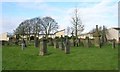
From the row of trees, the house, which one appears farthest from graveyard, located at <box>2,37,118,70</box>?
the house

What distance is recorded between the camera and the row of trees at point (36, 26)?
78.0 metres

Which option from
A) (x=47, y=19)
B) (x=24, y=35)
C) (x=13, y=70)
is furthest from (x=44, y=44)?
(x=47, y=19)

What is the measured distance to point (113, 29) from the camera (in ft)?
323

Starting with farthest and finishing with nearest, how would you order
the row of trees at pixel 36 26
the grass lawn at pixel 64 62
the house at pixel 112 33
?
the house at pixel 112 33
the row of trees at pixel 36 26
the grass lawn at pixel 64 62

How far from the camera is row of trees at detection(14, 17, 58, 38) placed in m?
78.0

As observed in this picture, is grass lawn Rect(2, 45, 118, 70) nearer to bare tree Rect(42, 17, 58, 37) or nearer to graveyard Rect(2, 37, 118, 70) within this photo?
graveyard Rect(2, 37, 118, 70)

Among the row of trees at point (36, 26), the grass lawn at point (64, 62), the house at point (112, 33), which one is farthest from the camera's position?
the house at point (112, 33)

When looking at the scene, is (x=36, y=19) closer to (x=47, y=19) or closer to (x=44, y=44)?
(x=47, y=19)

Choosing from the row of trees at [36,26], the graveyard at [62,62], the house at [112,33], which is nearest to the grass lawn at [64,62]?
the graveyard at [62,62]

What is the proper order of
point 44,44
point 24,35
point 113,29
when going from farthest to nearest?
point 113,29 → point 24,35 → point 44,44

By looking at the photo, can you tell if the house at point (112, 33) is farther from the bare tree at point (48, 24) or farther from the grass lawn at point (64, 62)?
the grass lawn at point (64, 62)

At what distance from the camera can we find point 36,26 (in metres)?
80.1

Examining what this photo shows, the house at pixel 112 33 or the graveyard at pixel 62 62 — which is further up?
the house at pixel 112 33

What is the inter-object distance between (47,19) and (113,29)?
30507 mm
